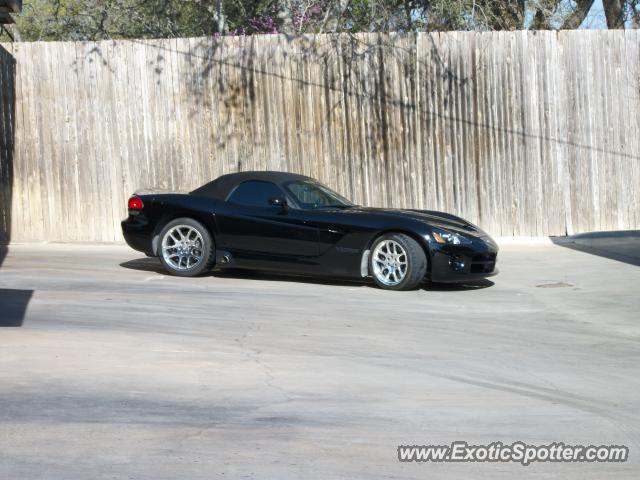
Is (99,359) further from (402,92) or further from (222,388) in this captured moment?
(402,92)

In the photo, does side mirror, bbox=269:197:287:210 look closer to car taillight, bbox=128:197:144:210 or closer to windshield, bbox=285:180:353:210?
windshield, bbox=285:180:353:210

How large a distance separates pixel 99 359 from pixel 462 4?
13691 mm

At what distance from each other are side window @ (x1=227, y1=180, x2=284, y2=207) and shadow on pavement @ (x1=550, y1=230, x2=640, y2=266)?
499 centimetres

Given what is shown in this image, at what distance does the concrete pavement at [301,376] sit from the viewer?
17.1 ft

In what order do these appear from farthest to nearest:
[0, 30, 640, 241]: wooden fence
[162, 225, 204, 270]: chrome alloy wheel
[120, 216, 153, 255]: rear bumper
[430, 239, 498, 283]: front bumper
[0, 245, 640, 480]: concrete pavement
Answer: [0, 30, 640, 241]: wooden fence
[120, 216, 153, 255]: rear bumper
[162, 225, 204, 270]: chrome alloy wheel
[430, 239, 498, 283]: front bumper
[0, 245, 640, 480]: concrete pavement

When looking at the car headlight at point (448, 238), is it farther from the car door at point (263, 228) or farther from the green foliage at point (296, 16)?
the green foliage at point (296, 16)

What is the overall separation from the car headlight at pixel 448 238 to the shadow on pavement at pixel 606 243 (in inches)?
142

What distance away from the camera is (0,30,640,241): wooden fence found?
16156 mm

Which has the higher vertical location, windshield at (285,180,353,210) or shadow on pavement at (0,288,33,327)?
windshield at (285,180,353,210)

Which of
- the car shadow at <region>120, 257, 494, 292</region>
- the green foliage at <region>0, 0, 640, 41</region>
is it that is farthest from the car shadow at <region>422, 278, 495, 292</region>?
the green foliage at <region>0, 0, 640, 41</region>

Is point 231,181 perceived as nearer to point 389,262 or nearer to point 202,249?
point 202,249

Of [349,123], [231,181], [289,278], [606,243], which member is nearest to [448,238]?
[289,278]

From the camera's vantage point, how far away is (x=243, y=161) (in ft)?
53.7

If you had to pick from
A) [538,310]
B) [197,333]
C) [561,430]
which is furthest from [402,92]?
[561,430]
